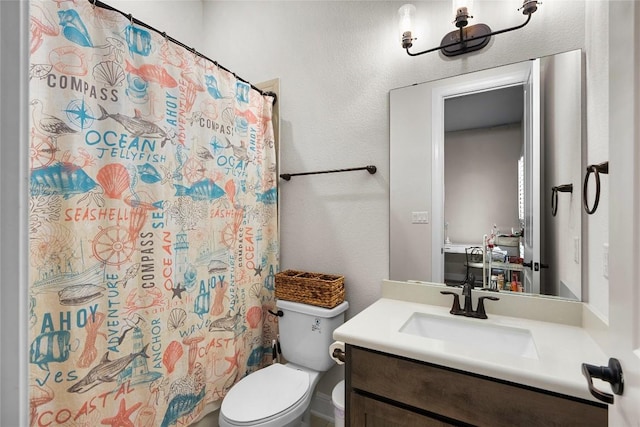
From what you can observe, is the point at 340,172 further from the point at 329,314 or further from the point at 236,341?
the point at 236,341

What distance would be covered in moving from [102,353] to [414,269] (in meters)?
1.43

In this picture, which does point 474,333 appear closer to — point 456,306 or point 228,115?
point 456,306

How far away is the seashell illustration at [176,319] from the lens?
136 cm

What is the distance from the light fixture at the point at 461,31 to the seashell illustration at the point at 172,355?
71.6 inches

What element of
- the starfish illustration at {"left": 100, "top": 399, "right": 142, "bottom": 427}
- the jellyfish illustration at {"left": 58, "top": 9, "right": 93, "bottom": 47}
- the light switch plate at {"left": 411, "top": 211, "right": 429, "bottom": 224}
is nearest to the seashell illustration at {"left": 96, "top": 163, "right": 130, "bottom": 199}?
the jellyfish illustration at {"left": 58, "top": 9, "right": 93, "bottom": 47}

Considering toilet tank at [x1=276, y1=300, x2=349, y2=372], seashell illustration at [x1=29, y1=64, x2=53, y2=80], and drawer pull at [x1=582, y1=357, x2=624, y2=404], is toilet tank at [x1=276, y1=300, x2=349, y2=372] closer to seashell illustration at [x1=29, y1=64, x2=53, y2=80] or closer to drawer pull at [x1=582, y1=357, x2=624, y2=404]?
drawer pull at [x1=582, y1=357, x2=624, y2=404]

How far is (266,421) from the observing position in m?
1.23

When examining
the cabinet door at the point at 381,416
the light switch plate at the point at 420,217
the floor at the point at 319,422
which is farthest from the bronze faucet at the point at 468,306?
the floor at the point at 319,422

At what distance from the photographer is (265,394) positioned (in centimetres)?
139

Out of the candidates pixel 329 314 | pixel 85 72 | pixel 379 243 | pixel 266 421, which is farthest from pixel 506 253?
pixel 85 72

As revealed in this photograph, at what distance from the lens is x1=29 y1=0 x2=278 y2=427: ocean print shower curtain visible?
1.01 m

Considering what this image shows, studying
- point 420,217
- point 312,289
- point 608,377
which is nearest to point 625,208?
point 608,377

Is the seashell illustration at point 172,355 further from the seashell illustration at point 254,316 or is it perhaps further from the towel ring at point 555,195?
the towel ring at point 555,195

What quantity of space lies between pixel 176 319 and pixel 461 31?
1897 millimetres
